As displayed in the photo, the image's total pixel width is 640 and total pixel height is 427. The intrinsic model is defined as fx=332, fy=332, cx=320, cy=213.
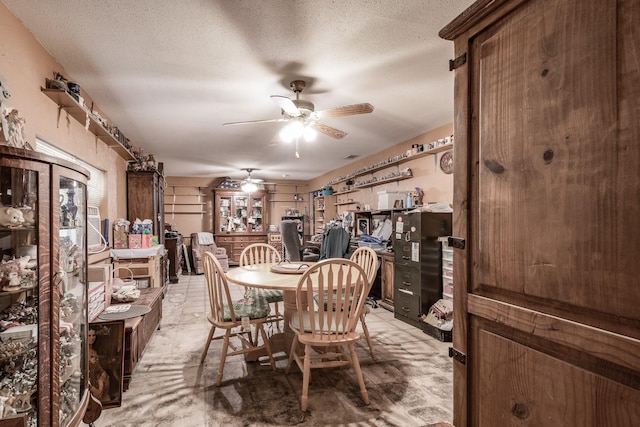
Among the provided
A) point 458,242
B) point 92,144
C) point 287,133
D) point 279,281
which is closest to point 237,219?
point 92,144

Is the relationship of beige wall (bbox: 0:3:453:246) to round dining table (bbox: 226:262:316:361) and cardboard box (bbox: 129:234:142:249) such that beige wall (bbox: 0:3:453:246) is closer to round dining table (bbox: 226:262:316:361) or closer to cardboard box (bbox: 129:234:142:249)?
cardboard box (bbox: 129:234:142:249)

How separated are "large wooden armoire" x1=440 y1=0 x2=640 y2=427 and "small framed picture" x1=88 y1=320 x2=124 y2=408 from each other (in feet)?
7.12

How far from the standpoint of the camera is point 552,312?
0.80 meters

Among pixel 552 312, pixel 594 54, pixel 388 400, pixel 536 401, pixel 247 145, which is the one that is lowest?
pixel 388 400

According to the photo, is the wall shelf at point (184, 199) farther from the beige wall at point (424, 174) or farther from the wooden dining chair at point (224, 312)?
the wooden dining chair at point (224, 312)

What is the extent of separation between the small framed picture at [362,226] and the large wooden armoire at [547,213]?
509cm

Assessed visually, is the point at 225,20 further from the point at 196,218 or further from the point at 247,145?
the point at 196,218

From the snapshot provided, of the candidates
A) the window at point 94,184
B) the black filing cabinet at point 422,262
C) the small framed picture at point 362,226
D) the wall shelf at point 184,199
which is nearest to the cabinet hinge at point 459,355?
the black filing cabinet at point 422,262

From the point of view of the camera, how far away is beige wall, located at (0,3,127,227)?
6.15 feet

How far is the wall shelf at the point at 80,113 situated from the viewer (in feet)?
7.66

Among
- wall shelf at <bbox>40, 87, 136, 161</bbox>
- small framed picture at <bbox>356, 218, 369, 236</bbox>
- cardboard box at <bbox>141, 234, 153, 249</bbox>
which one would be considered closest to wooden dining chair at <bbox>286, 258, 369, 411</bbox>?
wall shelf at <bbox>40, 87, 136, 161</bbox>

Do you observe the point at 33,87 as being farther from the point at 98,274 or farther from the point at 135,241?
the point at 135,241

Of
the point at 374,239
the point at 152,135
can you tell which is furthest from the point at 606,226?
the point at 152,135

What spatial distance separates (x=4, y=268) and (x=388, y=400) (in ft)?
7.24
